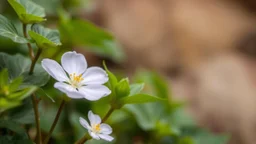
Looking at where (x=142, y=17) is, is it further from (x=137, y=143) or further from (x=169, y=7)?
(x=137, y=143)

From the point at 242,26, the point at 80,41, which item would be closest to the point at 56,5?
the point at 80,41

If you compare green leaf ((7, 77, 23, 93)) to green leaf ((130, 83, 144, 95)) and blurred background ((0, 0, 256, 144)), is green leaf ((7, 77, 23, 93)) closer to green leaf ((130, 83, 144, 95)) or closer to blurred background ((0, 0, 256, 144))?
green leaf ((130, 83, 144, 95))

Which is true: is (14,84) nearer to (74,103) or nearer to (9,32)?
(9,32)

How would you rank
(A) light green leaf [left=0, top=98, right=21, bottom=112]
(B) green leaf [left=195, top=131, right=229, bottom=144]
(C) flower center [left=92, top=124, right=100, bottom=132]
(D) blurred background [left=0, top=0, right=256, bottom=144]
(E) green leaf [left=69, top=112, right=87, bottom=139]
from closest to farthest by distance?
(A) light green leaf [left=0, top=98, right=21, bottom=112]
(C) flower center [left=92, top=124, right=100, bottom=132]
(E) green leaf [left=69, top=112, right=87, bottom=139]
(B) green leaf [left=195, top=131, right=229, bottom=144]
(D) blurred background [left=0, top=0, right=256, bottom=144]

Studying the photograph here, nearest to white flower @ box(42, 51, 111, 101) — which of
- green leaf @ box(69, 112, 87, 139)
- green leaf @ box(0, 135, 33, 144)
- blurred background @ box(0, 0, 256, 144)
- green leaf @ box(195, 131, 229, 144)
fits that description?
green leaf @ box(0, 135, 33, 144)

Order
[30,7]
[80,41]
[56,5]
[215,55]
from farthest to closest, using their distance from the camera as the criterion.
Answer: [215,55] → [56,5] → [80,41] → [30,7]

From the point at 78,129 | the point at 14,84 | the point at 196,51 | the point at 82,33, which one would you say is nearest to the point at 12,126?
the point at 14,84
